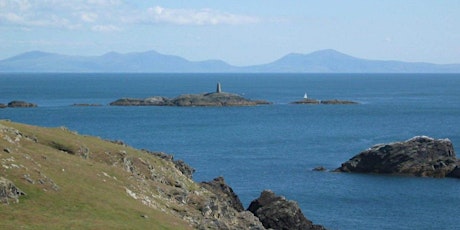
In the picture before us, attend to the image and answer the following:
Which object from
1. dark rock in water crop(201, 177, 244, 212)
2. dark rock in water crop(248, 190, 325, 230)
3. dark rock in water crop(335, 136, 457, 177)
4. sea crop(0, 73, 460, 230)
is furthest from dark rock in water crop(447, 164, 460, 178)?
dark rock in water crop(248, 190, 325, 230)

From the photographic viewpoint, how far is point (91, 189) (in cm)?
4531

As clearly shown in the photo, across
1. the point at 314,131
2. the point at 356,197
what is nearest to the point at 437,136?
the point at 314,131

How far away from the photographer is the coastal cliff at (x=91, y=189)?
39.4 meters

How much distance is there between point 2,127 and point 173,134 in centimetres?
11024

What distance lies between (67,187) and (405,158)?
7775cm

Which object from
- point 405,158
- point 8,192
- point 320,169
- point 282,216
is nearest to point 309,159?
point 320,169

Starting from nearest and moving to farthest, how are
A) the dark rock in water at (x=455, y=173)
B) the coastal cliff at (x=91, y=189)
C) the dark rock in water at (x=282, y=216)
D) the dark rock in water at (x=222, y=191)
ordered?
the coastal cliff at (x=91, y=189) < the dark rock in water at (x=282, y=216) < the dark rock in water at (x=222, y=191) < the dark rock in water at (x=455, y=173)

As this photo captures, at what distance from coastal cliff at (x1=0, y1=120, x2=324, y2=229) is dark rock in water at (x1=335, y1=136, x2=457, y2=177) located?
5076cm

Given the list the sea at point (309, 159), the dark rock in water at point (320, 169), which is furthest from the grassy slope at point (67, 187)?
the dark rock in water at point (320, 169)

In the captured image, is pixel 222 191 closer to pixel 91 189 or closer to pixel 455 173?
pixel 91 189

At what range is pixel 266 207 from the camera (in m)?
65.2

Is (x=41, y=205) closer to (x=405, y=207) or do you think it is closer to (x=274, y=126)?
(x=405, y=207)

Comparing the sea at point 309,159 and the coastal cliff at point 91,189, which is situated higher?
the coastal cliff at point 91,189

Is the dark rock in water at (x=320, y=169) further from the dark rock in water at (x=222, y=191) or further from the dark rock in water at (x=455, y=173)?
the dark rock in water at (x=222, y=191)
